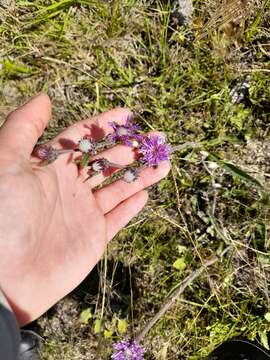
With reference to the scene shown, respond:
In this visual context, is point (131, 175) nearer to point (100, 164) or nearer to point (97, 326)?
point (100, 164)

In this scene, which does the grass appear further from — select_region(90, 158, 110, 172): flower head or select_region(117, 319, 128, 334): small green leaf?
select_region(90, 158, 110, 172): flower head

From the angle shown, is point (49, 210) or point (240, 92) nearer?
point (49, 210)

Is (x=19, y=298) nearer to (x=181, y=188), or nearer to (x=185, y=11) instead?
(x=181, y=188)

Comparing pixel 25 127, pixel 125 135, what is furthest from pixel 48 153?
pixel 125 135

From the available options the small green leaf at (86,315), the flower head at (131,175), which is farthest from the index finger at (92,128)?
the small green leaf at (86,315)

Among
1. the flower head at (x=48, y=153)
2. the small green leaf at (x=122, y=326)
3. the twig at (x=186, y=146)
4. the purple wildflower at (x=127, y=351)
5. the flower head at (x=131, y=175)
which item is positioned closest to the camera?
the flower head at (x=48, y=153)

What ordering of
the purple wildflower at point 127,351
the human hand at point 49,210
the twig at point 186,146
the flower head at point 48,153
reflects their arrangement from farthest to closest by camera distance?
the twig at point 186,146 → the purple wildflower at point 127,351 → the flower head at point 48,153 → the human hand at point 49,210

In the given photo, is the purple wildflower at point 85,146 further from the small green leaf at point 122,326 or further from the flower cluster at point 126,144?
the small green leaf at point 122,326
